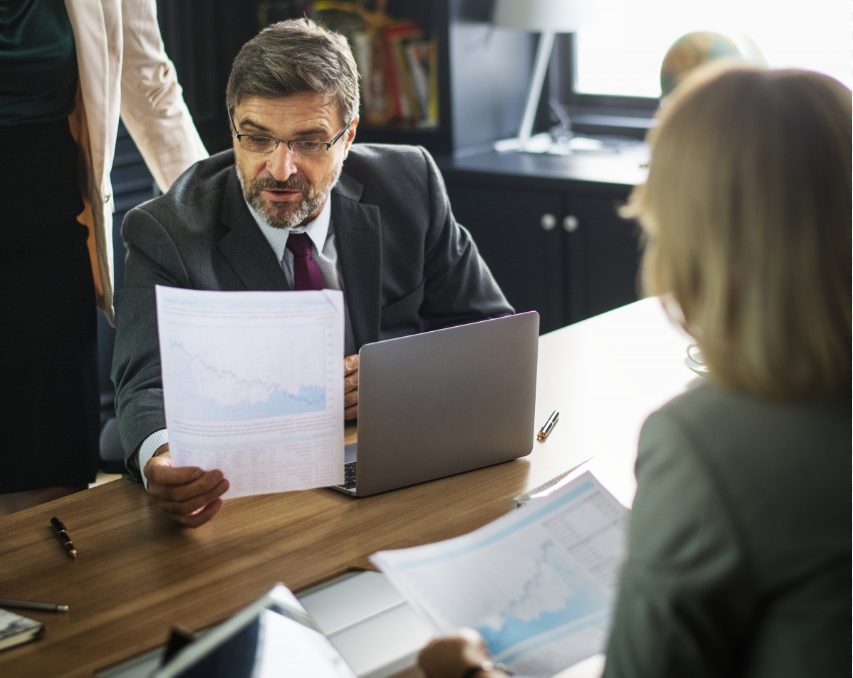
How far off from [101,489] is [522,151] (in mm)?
2548

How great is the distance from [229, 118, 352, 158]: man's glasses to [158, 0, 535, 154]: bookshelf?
1890mm

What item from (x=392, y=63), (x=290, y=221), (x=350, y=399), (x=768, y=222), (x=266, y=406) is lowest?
(x=350, y=399)

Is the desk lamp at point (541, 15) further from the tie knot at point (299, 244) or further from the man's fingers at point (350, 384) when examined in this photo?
the man's fingers at point (350, 384)

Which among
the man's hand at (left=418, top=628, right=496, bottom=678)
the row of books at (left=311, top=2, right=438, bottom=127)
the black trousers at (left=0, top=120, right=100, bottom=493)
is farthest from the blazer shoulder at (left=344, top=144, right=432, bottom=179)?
the row of books at (left=311, top=2, right=438, bottom=127)

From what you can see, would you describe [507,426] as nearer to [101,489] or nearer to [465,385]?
[465,385]

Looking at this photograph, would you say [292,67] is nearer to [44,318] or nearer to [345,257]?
[345,257]

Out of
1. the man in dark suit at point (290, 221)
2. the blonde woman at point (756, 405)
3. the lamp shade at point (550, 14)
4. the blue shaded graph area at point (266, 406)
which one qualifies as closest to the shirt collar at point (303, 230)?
the man in dark suit at point (290, 221)

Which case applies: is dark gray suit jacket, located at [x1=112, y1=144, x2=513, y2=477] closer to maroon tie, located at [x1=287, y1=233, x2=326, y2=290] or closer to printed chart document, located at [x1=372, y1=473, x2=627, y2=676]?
maroon tie, located at [x1=287, y1=233, x2=326, y2=290]

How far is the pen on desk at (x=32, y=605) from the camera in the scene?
1.26m

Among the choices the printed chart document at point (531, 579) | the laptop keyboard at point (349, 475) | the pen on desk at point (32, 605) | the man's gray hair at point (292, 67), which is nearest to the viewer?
the printed chart document at point (531, 579)

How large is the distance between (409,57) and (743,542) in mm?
3173

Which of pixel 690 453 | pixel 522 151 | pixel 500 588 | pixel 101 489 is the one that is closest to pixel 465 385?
pixel 500 588

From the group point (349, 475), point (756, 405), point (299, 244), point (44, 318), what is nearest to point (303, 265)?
point (299, 244)

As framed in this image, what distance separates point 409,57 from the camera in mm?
3777
